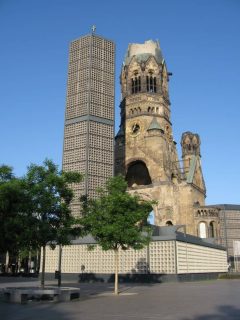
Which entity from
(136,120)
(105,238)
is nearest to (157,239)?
(105,238)

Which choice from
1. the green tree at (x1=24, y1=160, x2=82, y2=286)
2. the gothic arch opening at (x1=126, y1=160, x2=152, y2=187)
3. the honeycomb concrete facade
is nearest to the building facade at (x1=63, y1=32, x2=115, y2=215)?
the honeycomb concrete facade

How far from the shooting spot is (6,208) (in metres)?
23.4

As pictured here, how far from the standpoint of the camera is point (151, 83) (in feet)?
260

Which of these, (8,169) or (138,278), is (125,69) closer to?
(138,278)

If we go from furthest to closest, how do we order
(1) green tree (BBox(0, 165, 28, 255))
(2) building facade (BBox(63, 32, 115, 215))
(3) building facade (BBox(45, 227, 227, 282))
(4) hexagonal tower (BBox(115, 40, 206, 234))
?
1. (4) hexagonal tower (BBox(115, 40, 206, 234))
2. (2) building facade (BBox(63, 32, 115, 215))
3. (3) building facade (BBox(45, 227, 227, 282))
4. (1) green tree (BBox(0, 165, 28, 255))

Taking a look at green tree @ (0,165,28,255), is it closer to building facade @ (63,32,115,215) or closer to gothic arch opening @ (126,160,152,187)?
building facade @ (63,32,115,215)

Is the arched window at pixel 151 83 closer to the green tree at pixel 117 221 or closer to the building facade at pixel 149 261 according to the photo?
the building facade at pixel 149 261

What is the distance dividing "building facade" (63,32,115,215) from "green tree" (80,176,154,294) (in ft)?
97.2

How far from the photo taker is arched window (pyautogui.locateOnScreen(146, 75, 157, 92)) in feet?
258

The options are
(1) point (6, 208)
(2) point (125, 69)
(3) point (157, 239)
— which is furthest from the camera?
(2) point (125, 69)

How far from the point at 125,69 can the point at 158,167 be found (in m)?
24.4

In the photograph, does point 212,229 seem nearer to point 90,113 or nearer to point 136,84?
point 90,113

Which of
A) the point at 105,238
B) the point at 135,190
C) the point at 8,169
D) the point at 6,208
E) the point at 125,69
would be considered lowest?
the point at 105,238

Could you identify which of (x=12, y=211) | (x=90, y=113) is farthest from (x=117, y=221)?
(x=90, y=113)
